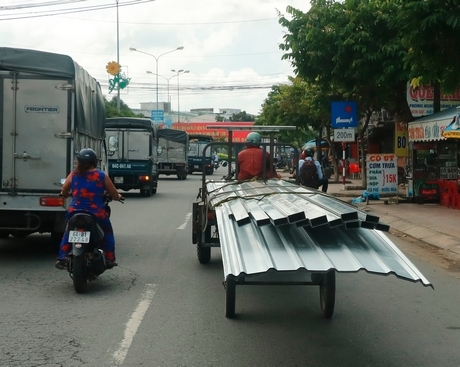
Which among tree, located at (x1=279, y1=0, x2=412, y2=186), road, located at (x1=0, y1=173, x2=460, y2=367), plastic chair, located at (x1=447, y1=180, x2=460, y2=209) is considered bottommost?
road, located at (x1=0, y1=173, x2=460, y2=367)

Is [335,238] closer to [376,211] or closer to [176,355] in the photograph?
[176,355]

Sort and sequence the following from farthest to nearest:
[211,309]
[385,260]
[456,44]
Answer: [456,44]
[211,309]
[385,260]

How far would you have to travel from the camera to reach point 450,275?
32.8ft

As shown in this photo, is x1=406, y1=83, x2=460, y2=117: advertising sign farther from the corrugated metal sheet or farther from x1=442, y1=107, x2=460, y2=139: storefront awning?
the corrugated metal sheet

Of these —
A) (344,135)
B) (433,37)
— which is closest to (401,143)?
(344,135)

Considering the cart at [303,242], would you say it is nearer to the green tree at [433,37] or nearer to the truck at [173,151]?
the green tree at [433,37]

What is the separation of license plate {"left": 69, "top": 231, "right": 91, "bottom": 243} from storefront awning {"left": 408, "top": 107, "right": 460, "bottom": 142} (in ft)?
37.6

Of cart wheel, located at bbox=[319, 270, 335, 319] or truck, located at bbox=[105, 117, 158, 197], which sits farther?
truck, located at bbox=[105, 117, 158, 197]

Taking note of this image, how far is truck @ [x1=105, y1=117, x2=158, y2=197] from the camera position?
2520cm

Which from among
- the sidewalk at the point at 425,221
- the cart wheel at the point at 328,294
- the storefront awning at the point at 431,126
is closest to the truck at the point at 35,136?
the sidewalk at the point at 425,221

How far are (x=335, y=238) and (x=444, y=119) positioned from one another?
42.9ft

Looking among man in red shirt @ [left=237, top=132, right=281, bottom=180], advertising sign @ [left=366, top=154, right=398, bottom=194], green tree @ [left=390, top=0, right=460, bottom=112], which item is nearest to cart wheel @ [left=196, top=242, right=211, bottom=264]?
man in red shirt @ [left=237, top=132, right=281, bottom=180]

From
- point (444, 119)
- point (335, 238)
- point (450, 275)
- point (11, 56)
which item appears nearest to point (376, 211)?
point (444, 119)

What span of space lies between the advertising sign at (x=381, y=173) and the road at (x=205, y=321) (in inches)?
399
